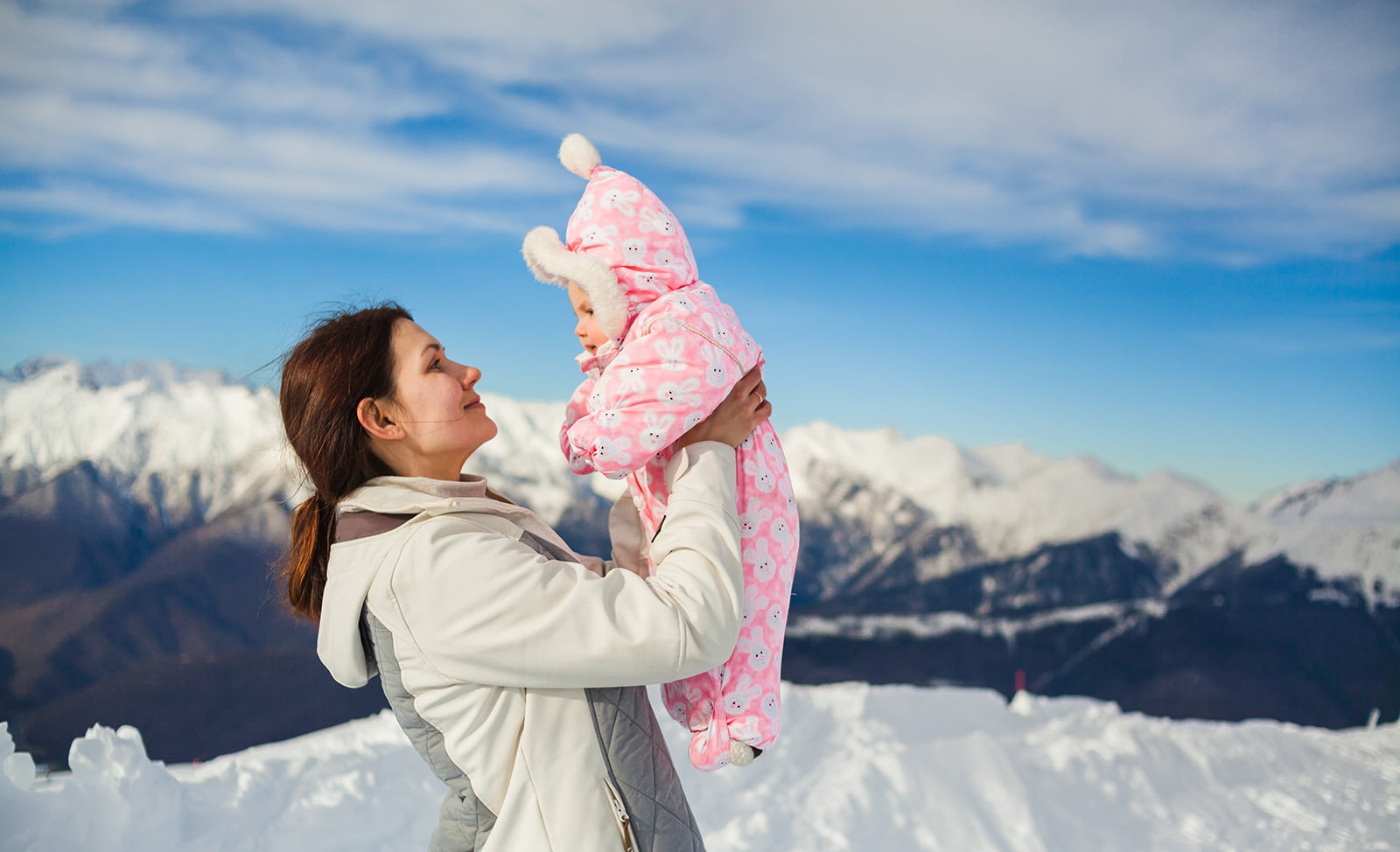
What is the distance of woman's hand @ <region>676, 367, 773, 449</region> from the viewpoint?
1425 mm

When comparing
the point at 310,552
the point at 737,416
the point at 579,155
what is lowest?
the point at 310,552

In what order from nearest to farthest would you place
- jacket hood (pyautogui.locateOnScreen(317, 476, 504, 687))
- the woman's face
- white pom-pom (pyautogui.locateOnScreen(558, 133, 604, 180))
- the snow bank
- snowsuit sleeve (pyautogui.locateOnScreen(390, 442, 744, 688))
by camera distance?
snowsuit sleeve (pyautogui.locateOnScreen(390, 442, 744, 688)) → jacket hood (pyautogui.locateOnScreen(317, 476, 504, 687)) → the woman's face → white pom-pom (pyautogui.locateOnScreen(558, 133, 604, 180)) → the snow bank

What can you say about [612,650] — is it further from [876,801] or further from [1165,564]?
[1165,564]

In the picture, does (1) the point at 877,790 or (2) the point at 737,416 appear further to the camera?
(1) the point at 877,790

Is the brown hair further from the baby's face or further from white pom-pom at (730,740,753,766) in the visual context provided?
white pom-pom at (730,740,753,766)

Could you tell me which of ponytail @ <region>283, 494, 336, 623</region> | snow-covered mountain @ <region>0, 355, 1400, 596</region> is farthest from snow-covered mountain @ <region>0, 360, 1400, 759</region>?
ponytail @ <region>283, 494, 336, 623</region>

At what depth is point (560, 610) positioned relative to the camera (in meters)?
1.15

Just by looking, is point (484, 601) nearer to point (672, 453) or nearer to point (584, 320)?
point (672, 453)

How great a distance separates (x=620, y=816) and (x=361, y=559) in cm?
52

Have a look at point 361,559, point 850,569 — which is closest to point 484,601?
point 361,559

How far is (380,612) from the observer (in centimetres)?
124

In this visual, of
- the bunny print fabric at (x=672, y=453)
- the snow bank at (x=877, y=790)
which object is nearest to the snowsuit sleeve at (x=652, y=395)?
the bunny print fabric at (x=672, y=453)

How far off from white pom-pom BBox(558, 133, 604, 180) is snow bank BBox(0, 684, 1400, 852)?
3.21m

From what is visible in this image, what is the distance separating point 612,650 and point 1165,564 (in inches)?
586
